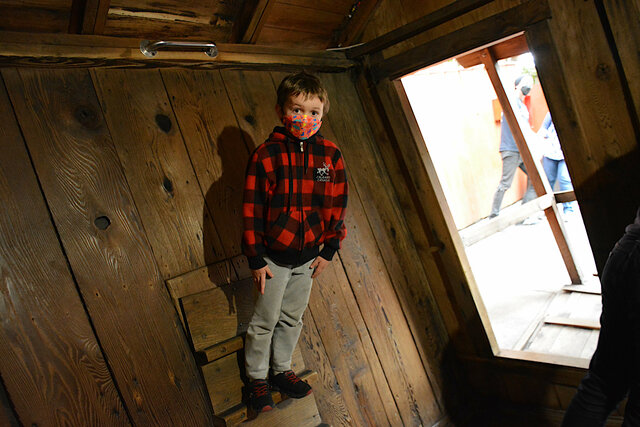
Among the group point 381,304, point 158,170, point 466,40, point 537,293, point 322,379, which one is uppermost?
point 466,40

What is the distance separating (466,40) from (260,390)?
165 cm

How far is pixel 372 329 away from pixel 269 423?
2.59ft

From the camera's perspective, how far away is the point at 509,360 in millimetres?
2344

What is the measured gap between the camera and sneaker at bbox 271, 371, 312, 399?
1.64 m

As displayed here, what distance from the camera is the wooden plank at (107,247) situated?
146 cm

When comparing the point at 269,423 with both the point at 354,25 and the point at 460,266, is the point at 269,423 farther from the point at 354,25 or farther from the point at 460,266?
the point at 354,25

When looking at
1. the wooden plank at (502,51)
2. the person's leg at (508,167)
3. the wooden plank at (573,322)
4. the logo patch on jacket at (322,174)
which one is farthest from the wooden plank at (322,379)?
the person's leg at (508,167)

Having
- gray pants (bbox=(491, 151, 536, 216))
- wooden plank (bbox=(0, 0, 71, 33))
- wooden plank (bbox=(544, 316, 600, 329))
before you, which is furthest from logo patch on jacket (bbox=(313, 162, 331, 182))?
gray pants (bbox=(491, 151, 536, 216))

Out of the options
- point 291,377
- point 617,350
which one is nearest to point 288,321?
point 291,377

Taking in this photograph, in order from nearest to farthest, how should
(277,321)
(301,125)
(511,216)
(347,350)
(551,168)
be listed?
(301,125), (277,321), (347,350), (511,216), (551,168)

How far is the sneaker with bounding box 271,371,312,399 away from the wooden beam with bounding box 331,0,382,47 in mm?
1619

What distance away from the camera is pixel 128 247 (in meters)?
1.58

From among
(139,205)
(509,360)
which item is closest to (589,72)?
(509,360)

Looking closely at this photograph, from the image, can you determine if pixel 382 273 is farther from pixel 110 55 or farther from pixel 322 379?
pixel 110 55
